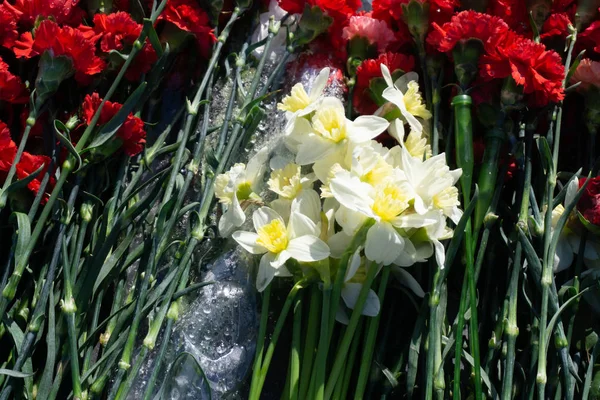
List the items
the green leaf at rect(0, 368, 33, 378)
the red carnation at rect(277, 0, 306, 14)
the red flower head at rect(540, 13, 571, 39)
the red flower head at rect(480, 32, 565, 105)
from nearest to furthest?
the green leaf at rect(0, 368, 33, 378)
the red flower head at rect(480, 32, 565, 105)
the red flower head at rect(540, 13, 571, 39)
the red carnation at rect(277, 0, 306, 14)

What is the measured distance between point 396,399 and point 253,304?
25 cm

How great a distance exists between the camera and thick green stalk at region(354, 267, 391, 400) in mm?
931

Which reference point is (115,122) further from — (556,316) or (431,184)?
(556,316)

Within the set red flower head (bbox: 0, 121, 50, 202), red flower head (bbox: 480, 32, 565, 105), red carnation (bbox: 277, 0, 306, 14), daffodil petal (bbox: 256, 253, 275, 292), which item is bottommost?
daffodil petal (bbox: 256, 253, 275, 292)

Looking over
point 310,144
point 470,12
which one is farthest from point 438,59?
point 310,144

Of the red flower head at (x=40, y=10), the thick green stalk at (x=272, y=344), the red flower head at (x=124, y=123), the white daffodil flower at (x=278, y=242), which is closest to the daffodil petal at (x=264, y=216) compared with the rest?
the white daffodil flower at (x=278, y=242)

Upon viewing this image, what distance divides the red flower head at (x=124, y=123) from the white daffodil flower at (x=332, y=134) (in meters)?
0.26

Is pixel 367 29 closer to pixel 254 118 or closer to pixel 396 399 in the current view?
pixel 254 118

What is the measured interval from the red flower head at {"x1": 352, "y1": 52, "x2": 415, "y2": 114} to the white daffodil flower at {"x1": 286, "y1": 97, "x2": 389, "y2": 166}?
0.44 feet

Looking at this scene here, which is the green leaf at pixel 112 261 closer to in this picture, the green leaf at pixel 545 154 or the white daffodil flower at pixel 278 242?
the white daffodil flower at pixel 278 242

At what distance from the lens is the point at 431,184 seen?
2.98 ft

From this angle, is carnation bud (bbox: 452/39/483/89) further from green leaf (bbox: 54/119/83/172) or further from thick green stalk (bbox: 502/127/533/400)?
green leaf (bbox: 54/119/83/172)

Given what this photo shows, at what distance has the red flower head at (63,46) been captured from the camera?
1.01 m

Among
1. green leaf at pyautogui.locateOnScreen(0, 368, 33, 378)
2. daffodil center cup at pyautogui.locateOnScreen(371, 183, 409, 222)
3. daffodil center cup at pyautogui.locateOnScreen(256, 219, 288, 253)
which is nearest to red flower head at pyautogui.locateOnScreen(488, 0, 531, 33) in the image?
daffodil center cup at pyautogui.locateOnScreen(371, 183, 409, 222)
